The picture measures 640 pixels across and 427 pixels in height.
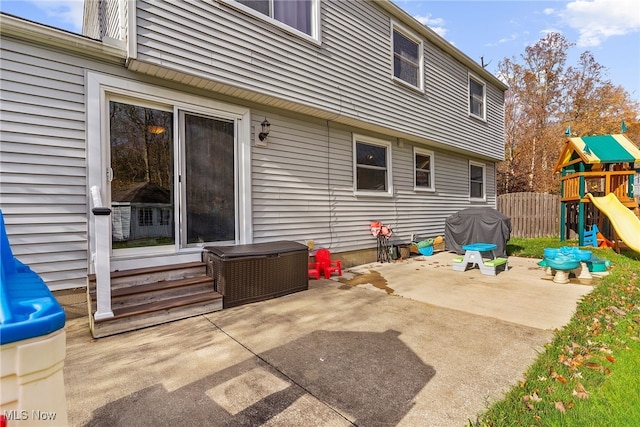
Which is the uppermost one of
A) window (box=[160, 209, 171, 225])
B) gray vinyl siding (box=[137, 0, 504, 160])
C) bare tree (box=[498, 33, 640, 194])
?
bare tree (box=[498, 33, 640, 194])

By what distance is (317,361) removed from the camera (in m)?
2.63

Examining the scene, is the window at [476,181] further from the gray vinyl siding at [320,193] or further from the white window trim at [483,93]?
the gray vinyl siding at [320,193]

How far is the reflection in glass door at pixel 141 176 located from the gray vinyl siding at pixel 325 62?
2.53 ft

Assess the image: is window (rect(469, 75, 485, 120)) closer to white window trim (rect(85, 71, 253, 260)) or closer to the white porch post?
white window trim (rect(85, 71, 253, 260))

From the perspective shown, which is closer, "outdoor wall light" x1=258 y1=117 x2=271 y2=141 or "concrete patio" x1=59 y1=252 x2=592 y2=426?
"concrete patio" x1=59 y1=252 x2=592 y2=426

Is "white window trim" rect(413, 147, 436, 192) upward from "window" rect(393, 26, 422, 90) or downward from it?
downward

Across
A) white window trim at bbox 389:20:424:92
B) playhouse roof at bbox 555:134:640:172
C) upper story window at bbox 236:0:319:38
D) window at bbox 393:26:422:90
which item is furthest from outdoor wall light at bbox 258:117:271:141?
playhouse roof at bbox 555:134:640:172

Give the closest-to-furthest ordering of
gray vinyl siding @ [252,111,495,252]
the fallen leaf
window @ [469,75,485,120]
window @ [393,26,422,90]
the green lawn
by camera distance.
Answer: the green lawn, the fallen leaf, gray vinyl siding @ [252,111,495,252], window @ [393,26,422,90], window @ [469,75,485,120]

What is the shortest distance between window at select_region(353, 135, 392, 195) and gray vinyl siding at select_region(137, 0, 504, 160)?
592mm

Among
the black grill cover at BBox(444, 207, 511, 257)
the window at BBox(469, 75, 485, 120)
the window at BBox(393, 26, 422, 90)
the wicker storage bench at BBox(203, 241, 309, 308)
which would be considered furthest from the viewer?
the window at BBox(469, 75, 485, 120)

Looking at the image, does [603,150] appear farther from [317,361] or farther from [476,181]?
[317,361]

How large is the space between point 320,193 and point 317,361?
3995 millimetres

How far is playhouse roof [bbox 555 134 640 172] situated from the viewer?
334 inches

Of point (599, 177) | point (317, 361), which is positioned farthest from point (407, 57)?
point (317, 361)
